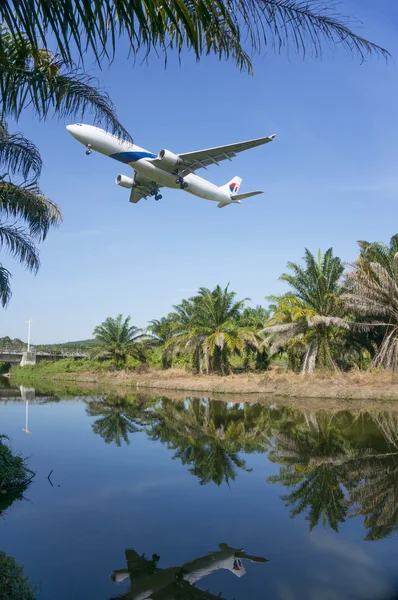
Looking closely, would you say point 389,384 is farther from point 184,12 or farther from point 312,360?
point 184,12

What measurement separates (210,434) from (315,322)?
486 inches

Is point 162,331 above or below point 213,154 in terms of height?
below

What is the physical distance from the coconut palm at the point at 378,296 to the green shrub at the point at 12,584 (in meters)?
22.9

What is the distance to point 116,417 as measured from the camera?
20641 millimetres

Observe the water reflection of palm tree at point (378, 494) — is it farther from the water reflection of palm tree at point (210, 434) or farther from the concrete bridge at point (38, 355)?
the concrete bridge at point (38, 355)

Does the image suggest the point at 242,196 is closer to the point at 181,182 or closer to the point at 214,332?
the point at 181,182

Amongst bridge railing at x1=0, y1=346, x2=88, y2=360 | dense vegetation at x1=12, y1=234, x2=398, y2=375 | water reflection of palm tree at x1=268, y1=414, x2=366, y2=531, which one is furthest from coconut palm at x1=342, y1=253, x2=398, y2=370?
bridge railing at x1=0, y1=346, x2=88, y2=360

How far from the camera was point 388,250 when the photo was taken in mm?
26234

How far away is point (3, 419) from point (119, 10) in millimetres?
19703

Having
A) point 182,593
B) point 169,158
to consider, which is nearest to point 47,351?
point 169,158

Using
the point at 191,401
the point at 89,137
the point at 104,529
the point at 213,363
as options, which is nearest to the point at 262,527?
the point at 104,529

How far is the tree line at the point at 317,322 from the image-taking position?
2564 cm

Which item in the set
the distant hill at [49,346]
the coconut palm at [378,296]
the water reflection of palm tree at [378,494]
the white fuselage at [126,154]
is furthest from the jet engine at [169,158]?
the distant hill at [49,346]

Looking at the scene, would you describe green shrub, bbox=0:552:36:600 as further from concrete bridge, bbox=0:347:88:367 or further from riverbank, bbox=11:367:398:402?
concrete bridge, bbox=0:347:88:367
